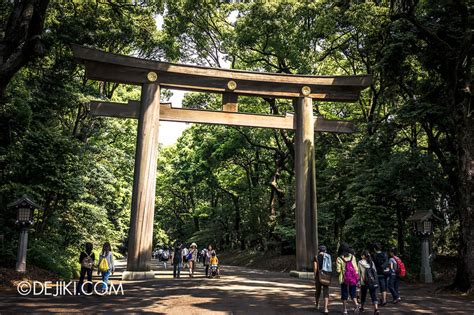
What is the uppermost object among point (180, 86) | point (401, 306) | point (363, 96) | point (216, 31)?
point (216, 31)

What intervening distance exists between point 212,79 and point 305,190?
225 inches

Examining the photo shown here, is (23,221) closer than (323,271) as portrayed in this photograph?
No

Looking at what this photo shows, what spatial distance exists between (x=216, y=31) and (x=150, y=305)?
61.2 ft

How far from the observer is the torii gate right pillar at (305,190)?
14.4 metres

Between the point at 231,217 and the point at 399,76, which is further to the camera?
the point at 231,217

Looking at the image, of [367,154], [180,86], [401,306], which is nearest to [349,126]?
[367,154]

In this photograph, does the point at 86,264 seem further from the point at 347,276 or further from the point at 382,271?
the point at 382,271

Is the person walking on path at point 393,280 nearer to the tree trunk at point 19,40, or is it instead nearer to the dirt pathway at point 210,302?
the dirt pathway at point 210,302

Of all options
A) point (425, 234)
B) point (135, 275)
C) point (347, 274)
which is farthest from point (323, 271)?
point (425, 234)

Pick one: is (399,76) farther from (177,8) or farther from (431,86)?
(177,8)

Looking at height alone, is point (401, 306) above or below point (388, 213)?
below

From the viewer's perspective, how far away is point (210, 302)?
344 inches

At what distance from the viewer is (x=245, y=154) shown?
30.3 metres

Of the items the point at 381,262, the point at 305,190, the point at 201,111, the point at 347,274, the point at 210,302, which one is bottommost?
the point at 210,302
